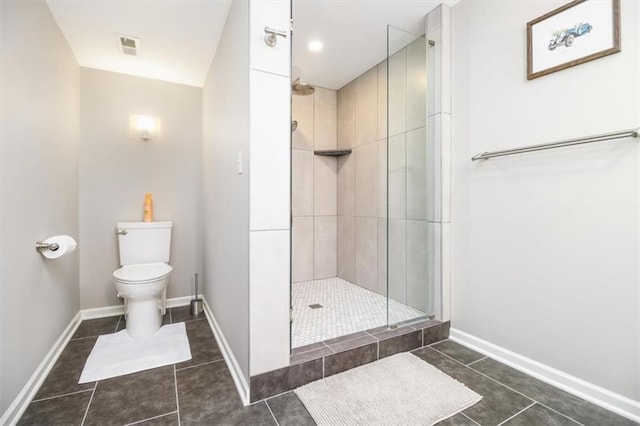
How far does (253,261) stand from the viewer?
4.67ft

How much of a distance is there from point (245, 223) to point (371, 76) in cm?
217

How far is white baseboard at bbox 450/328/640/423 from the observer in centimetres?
131

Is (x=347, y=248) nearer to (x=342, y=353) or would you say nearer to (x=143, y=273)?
(x=342, y=353)

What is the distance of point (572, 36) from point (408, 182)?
1.14m

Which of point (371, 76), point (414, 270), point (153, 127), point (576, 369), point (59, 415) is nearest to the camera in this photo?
point (59, 415)

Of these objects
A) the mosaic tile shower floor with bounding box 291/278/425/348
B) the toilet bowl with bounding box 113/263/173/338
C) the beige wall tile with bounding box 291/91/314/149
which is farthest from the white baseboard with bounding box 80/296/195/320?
the beige wall tile with bounding box 291/91/314/149

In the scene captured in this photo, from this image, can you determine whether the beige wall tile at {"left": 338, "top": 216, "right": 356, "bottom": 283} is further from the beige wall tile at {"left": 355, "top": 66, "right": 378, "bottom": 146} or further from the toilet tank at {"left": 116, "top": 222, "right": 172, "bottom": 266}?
the toilet tank at {"left": 116, "top": 222, "right": 172, "bottom": 266}

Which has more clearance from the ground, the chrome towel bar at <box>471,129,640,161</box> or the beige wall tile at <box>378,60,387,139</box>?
the beige wall tile at <box>378,60,387,139</box>

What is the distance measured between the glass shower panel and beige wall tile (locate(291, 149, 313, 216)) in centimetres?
128

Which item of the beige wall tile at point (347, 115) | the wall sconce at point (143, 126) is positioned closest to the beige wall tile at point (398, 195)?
the beige wall tile at point (347, 115)

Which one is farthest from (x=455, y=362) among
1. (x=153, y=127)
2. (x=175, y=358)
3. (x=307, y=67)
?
(x=153, y=127)

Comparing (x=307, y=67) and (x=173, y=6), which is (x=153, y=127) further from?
(x=307, y=67)

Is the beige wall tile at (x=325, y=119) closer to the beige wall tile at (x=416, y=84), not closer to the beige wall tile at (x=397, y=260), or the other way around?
the beige wall tile at (x=416, y=84)

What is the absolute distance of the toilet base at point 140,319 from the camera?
2160 millimetres
